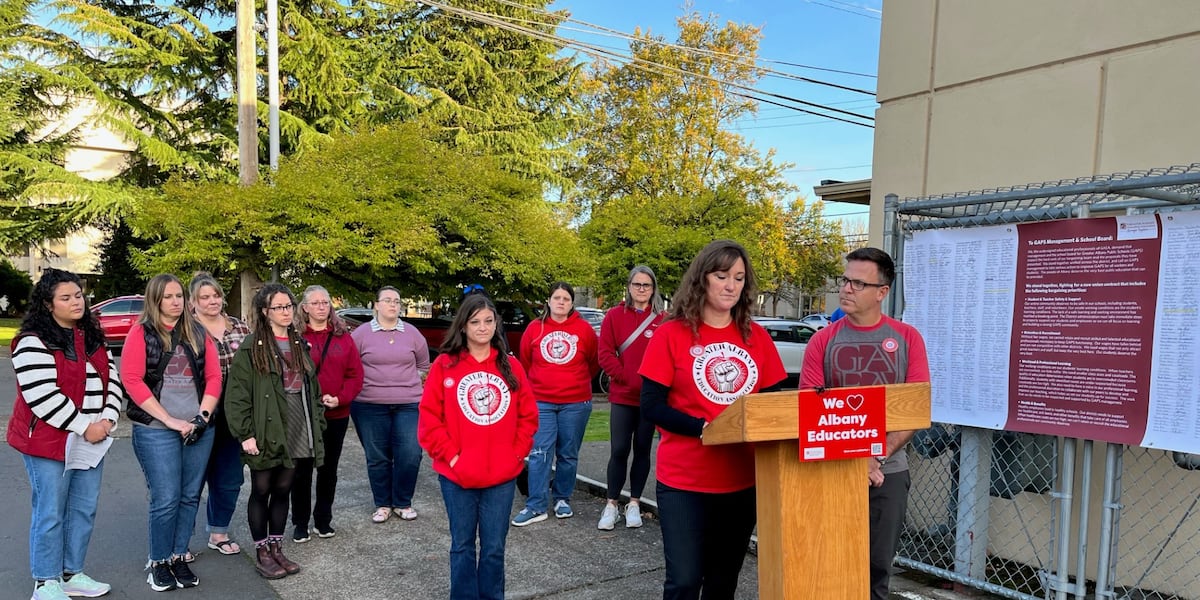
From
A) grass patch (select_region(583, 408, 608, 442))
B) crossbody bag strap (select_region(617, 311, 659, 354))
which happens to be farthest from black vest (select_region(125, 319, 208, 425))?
grass patch (select_region(583, 408, 608, 442))

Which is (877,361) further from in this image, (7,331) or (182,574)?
(7,331)

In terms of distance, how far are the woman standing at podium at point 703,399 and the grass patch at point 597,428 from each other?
564 cm

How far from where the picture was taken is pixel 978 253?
398 cm

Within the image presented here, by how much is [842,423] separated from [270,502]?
3.51 meters

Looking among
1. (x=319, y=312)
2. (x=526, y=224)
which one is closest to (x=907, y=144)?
(x=319, y=312)

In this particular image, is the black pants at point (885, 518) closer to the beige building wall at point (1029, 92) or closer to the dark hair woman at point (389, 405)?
the beige building wall at point (1029, 92)

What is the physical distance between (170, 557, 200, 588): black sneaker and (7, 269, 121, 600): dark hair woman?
1.17 ft

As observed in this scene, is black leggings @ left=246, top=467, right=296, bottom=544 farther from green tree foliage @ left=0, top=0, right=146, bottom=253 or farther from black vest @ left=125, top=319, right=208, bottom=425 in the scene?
green tree foliage @ left=0, top=0, right=146, bottom=253

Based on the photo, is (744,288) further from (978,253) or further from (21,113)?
(21,113)

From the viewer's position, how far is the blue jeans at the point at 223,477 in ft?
14.6

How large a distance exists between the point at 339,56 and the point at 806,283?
1012 inches

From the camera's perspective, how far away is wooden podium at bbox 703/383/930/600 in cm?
215

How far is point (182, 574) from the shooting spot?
405 centimetres

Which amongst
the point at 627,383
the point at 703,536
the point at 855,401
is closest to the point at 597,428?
the point at 627,383
